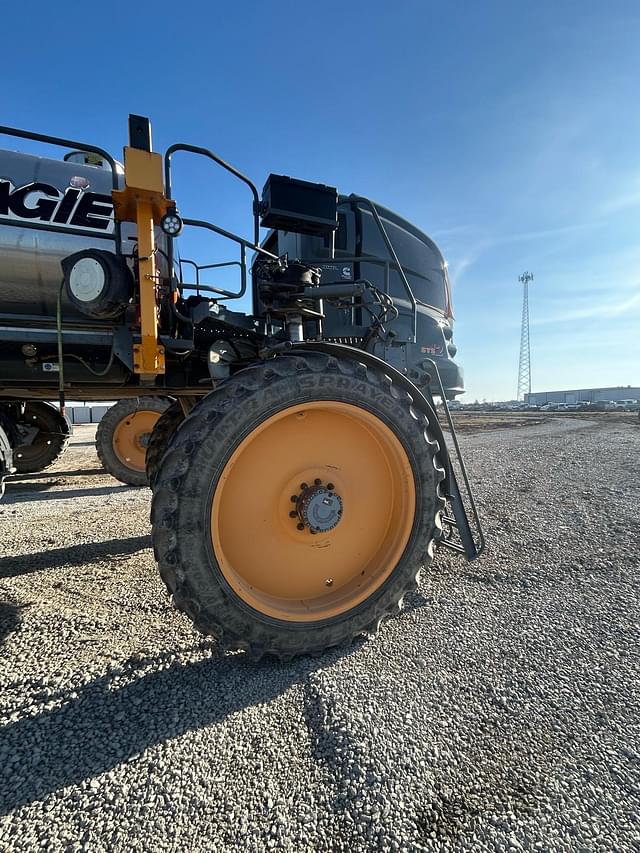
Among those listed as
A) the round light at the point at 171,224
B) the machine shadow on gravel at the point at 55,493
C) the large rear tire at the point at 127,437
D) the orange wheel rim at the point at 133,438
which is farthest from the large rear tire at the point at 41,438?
the round light at the point at 171,224

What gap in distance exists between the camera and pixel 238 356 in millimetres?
2789

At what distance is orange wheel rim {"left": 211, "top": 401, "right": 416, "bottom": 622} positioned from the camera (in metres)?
2.21

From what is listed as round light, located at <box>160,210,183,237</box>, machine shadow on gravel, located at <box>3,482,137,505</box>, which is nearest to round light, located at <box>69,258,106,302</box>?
round light, located at <box>160,210,183,237</box>

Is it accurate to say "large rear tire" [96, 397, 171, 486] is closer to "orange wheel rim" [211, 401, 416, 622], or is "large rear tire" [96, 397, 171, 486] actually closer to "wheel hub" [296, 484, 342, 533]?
"orange wheel rim" [211, 401, 416, 622]

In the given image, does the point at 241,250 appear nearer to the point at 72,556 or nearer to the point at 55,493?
the point at 72,556

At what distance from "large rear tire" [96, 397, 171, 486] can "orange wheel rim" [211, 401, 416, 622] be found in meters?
4.98

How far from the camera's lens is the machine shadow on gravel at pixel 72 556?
327cm

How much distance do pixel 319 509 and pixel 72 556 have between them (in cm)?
256

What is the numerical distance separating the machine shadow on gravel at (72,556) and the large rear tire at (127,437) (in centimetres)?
292

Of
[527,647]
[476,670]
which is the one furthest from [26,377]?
[527,647]

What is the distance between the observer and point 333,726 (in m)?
1.67

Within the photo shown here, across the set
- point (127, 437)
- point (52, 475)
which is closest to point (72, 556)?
point (127, 437)

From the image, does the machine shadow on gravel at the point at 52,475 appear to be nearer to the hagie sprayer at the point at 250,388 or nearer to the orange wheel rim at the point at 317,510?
the hagie sprayer at the point at 250,388

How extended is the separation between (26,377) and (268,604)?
2498 millimetres
